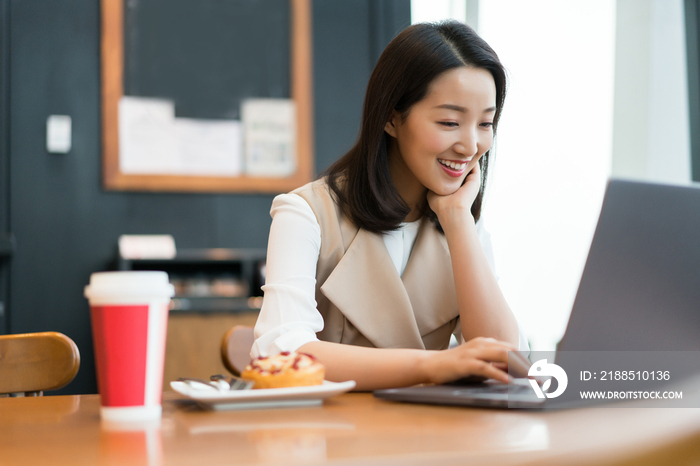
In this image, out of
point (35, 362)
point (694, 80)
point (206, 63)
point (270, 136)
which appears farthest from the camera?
point (270, 136)

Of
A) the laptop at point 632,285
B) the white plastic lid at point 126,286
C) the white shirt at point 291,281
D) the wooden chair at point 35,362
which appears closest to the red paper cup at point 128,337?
the white plastic lid at point 126,286

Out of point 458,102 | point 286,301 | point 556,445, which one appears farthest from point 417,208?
point 556,445

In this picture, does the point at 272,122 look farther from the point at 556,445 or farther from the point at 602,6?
the point at 556,445

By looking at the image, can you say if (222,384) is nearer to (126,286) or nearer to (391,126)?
(126,286)

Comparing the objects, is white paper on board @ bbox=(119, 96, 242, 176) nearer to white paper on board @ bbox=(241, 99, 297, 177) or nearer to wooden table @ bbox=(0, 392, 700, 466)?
white paper on board @ bbox=(241, 99, 297, 177)

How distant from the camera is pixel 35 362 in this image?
111cm

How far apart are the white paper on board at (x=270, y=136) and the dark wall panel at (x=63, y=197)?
0.42 m

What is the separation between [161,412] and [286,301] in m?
0.42

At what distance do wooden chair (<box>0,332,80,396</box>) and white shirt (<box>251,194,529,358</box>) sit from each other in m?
0.33

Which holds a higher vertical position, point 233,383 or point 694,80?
point 694,80

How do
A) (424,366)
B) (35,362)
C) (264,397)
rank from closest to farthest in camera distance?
(264,397)
(424,366)
(35,362)

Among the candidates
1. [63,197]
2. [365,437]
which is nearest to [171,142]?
[63,197]

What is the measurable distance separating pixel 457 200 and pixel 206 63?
2.63 meters

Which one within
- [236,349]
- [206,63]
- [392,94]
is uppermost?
[206,63]
